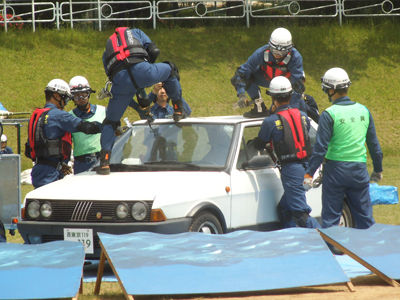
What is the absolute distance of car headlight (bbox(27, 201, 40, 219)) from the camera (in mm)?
6211

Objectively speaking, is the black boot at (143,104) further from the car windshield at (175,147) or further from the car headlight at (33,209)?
the car headlight at (33,209)

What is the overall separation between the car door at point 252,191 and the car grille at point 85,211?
1.15 meters

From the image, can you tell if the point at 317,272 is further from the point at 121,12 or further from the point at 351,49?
the point at 351,49

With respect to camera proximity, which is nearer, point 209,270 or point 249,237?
point 209,270

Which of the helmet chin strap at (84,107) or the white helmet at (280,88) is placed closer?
the white helmet at (280,88)

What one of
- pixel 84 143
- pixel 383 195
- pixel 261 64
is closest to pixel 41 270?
pixel 84 143

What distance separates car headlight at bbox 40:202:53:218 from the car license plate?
30cm

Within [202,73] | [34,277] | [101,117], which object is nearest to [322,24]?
[202,73]

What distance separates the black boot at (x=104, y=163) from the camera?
6.73 m

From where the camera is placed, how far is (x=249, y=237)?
17.9 ft

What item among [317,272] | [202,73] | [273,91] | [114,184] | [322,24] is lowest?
[317,272]

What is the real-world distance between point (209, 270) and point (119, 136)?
3.10 meters

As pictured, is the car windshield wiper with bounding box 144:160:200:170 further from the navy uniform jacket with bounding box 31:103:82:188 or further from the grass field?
the grass field

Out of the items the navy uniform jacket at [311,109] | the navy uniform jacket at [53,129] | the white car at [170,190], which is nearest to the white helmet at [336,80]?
the white car at [170,190]
